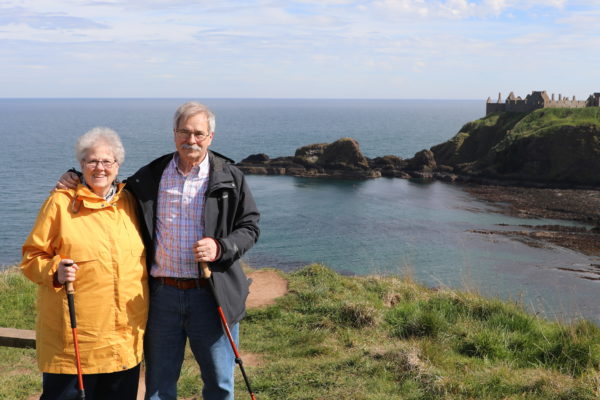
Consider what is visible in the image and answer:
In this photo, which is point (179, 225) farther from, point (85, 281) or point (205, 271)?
point (85, 281)

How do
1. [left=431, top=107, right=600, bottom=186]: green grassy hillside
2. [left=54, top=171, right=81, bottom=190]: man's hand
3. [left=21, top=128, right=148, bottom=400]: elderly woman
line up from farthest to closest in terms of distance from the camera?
[left=431, top=107, right=600, bottom=186]: green grassy hillside → [left=54, top=171, right=81, bottom=190]: man's hand → [left=21, top=128, right=148, bottom=400]: elderly woman

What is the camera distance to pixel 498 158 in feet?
186

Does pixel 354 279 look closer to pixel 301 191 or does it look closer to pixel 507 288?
pixel 507 288

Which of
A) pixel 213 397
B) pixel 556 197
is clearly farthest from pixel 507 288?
pixel 556 197

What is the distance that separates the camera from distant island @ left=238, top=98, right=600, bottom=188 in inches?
2026

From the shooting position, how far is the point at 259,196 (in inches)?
1789

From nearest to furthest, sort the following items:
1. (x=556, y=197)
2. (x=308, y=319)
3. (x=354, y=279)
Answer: (x=308, y=319) → (x=354, y=279) → (x=556, y=197)

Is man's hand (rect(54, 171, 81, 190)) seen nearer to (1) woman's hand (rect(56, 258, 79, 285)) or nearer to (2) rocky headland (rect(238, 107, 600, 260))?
(1) woman's hand (rect(56, 258, 79, 285))

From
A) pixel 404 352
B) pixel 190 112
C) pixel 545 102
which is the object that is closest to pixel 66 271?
pixel 190 112

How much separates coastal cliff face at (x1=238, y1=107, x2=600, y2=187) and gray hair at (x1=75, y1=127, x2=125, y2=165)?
2017 inches

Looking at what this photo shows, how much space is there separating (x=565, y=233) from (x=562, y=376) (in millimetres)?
30784

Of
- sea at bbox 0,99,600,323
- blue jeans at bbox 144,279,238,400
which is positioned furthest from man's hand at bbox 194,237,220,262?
sea at bbox 0,99,600,323

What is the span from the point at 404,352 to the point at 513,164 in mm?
52880

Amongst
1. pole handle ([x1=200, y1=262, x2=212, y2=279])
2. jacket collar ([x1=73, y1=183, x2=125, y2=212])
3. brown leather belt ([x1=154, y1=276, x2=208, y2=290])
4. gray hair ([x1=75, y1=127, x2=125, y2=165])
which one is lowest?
brown leather belt ([x1=154, y1=276, x2=208, y2=290])
